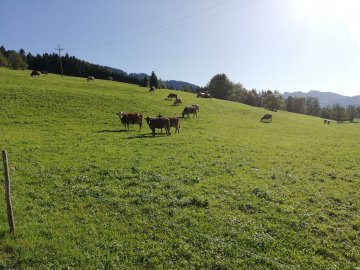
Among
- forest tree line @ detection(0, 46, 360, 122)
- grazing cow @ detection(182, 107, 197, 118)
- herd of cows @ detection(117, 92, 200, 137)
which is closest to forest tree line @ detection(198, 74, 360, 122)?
forest tree line @ detection(0, 46, 360, 122)

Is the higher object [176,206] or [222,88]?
[222,88]

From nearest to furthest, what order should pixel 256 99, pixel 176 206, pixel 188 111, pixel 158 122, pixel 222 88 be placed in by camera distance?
pixel 176 206, pixel 158 122, pixel 188 111, pixel 222 88, pixel 256 99

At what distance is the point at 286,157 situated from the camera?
23516 millimetres

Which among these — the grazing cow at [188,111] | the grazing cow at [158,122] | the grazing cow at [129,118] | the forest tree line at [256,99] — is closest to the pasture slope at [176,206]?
the grazing cow at [158,122]

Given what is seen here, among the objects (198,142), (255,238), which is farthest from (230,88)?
(255,238)

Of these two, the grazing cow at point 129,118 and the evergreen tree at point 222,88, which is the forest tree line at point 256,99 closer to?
the evergreen tree at point 222,88

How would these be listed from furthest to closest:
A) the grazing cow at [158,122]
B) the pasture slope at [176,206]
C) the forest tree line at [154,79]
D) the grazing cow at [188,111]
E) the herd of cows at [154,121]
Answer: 1. the forest tree line at [154,79]
2. the grazing cow at [188,111]
3. the herd of cows at [154,121]
4. the grazing cow at [158,122]
5. the pasture slope at [176,206]

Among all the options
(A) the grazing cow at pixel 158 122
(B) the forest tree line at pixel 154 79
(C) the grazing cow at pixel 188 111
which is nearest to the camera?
(A) the grazing cow at pixel 158 122

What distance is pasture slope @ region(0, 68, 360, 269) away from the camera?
9109mm

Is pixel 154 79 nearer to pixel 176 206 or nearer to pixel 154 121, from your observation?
pixel 154 121

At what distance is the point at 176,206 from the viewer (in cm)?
1245

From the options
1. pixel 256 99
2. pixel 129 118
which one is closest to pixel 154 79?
pixel 256 99

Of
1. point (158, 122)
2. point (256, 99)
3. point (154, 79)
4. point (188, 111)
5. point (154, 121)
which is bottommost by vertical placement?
point (158, 122)

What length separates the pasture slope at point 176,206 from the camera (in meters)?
9.11
